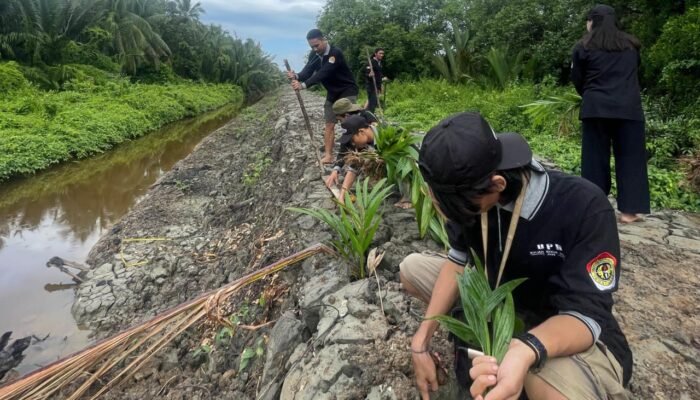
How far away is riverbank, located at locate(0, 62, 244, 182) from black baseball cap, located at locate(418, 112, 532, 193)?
10.0 metres

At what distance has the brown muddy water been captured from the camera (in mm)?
4395

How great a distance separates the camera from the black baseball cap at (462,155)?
3.95ft

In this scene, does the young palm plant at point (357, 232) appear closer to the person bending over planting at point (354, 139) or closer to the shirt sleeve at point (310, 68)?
the person bending over planting at point (354, 139)

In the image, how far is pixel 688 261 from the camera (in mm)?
2852

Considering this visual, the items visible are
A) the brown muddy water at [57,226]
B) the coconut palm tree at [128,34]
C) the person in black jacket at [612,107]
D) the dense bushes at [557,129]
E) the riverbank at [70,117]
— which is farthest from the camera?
the coconut palm tree at [128,34]

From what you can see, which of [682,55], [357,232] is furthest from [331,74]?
[682,55]

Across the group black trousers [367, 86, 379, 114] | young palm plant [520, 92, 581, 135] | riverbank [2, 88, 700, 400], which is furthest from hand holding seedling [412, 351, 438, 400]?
black trousers [367, 86, 379, 114]

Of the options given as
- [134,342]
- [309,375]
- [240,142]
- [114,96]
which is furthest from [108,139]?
[309,375]

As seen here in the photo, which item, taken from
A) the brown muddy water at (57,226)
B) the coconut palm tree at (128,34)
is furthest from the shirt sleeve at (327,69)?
the coconut palm tree at (128,34)

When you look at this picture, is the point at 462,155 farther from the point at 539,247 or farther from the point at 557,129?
the point at 557,129

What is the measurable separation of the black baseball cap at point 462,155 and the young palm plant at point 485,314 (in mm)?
362

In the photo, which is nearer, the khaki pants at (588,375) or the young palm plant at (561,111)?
the khaki pants at (588,375)

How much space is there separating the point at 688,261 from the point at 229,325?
9.85 feet

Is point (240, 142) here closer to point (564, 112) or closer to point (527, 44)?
point (527, 44)
